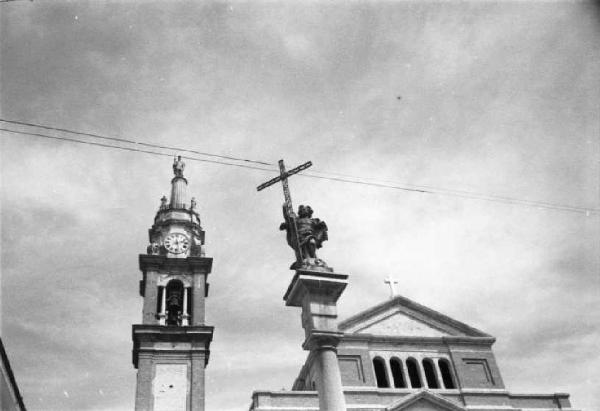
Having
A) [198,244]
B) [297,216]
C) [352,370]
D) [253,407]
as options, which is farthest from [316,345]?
[198,244]

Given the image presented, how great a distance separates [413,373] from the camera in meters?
25.5

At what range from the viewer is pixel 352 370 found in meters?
24.3

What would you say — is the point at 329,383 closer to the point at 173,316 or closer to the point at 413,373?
the point at 413,373

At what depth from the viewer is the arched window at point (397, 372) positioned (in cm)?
2514

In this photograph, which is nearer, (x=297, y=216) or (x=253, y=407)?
(x=297, y=216)

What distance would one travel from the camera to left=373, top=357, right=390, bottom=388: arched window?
81.5ft

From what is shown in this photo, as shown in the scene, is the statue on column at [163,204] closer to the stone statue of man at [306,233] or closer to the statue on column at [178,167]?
the statue on column at [178,167]

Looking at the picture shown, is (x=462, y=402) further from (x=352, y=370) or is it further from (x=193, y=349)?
(x=193, y=349)

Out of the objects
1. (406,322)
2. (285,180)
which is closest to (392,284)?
(406,322)

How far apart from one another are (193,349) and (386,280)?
10.7 meters

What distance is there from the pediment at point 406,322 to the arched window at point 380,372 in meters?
1.34

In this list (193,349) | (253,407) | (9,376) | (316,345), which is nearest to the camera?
(316,345)

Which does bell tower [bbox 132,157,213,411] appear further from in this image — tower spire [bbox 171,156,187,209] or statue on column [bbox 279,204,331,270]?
statue on column [bbox 279,204,331,270]

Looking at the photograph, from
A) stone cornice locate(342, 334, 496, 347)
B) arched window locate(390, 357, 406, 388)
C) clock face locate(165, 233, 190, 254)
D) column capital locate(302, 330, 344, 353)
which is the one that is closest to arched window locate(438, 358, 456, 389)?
stone cornice locate(342, 334, 496, 347)
